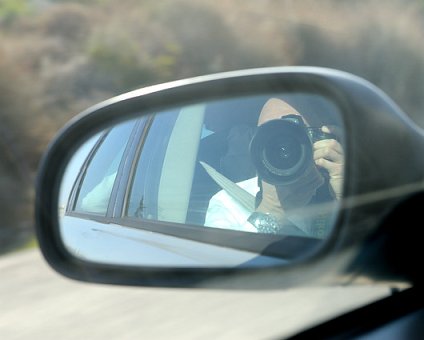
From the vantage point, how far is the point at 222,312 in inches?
169

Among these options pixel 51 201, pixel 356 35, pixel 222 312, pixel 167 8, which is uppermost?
pixel 167 8

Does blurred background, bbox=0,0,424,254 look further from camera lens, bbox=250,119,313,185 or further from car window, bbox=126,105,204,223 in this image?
camera lens, bbox=250,119,313,185

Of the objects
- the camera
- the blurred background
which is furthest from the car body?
the blurred background

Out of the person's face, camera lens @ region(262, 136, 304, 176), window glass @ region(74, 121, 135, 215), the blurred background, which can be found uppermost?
the blurred background

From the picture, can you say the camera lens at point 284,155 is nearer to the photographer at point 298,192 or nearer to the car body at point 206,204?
the photographer at point 298,192

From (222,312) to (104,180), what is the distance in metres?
1.21

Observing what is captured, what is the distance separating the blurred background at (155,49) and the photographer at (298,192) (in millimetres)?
6948

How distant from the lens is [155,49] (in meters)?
18.9

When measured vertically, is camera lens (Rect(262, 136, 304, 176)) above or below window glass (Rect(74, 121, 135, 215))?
below

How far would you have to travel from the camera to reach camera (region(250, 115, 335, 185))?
2699 mm

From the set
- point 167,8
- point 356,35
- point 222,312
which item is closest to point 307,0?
point 356,35

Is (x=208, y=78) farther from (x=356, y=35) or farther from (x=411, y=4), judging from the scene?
(x=411, y=4)

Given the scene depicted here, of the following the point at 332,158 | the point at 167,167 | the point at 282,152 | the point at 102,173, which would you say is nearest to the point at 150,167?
the point at 167,167

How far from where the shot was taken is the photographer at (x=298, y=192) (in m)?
2.68
